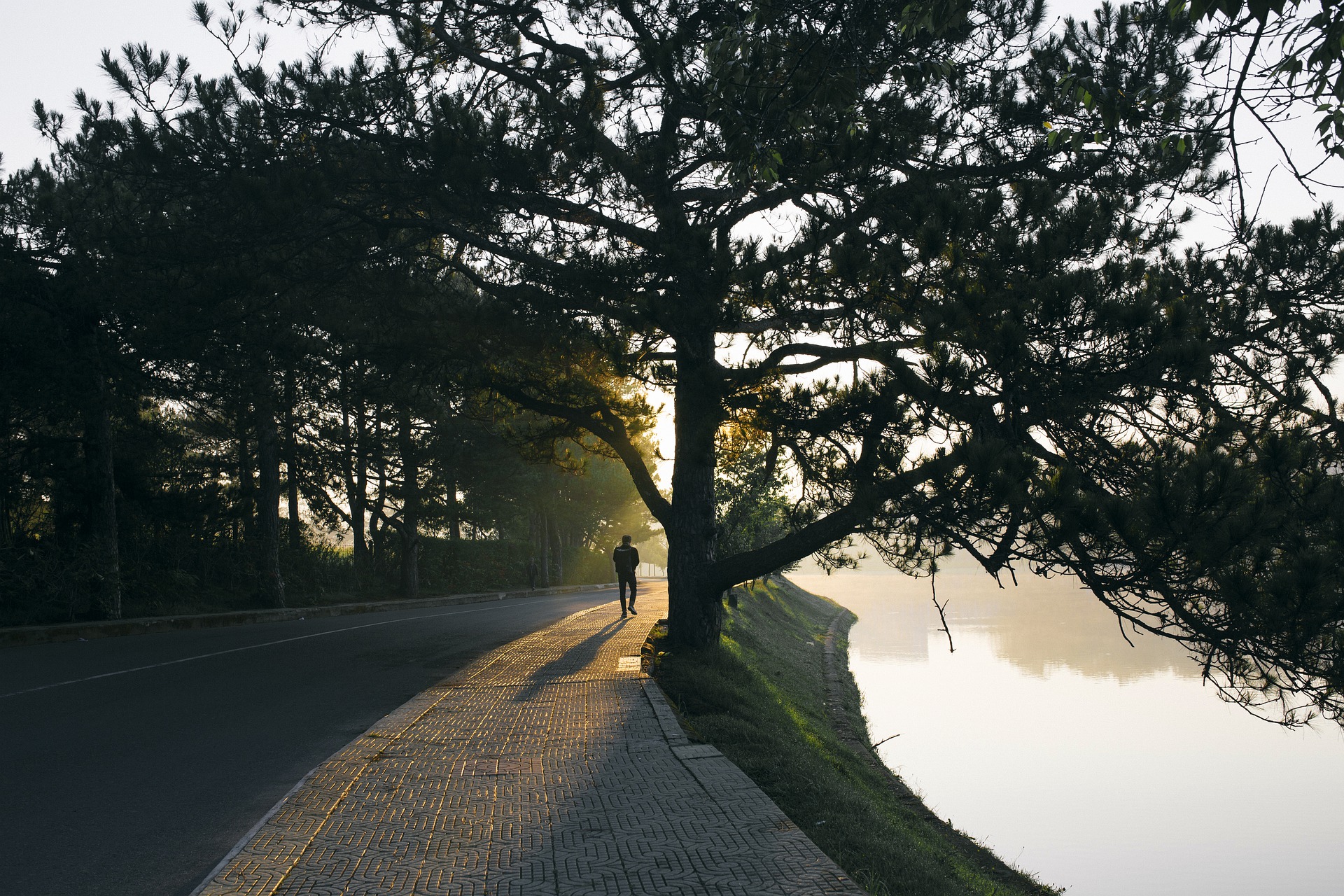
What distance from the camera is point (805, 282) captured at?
335 inches

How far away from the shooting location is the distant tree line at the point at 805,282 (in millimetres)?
6254

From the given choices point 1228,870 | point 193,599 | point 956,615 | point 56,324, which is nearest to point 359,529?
point 193,599

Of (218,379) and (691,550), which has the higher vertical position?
(218,379)

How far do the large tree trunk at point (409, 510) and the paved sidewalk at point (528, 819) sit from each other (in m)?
22.2

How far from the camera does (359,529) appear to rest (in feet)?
106

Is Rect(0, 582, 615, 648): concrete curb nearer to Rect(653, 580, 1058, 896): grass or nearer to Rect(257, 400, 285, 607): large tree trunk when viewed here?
Rect(257, 400, 285, 607): large tree trunk

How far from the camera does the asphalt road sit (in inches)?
192

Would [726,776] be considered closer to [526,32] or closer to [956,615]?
[526,32]

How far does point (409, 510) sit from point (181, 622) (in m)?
11.9

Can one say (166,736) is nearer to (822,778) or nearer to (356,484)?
(822,778)

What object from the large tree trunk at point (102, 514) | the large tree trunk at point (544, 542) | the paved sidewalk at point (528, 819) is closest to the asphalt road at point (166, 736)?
the paved sidewalk at point (528, 819)

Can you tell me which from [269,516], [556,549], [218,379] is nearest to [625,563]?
[218,379]

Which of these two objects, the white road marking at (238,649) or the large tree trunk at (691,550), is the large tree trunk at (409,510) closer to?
the white road marking at (238,649)

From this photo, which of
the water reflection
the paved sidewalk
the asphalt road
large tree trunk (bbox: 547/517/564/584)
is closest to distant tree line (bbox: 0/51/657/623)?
the asphalt road
